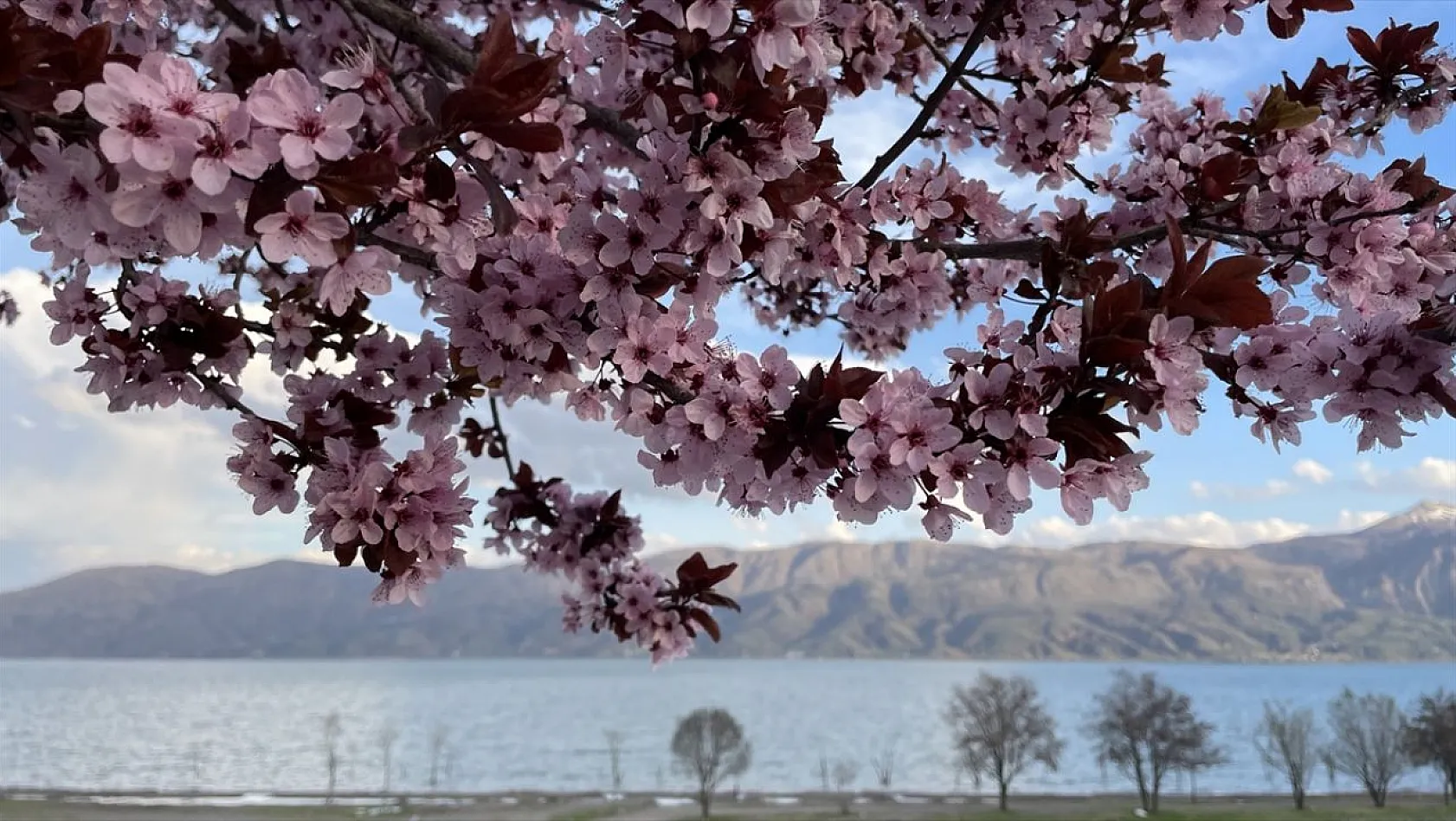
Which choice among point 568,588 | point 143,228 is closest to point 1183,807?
point 568,588

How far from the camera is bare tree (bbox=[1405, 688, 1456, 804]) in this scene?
28.9m

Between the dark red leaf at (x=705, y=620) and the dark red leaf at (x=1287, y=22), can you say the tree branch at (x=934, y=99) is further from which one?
the dark red leaf at (x=705, y=620)

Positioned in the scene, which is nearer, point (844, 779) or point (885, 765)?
point (844, 779)

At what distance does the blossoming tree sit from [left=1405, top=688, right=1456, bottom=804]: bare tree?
119ft

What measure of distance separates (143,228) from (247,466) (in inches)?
33.3

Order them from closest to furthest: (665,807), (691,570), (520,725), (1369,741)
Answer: (691,570), (1369,741), (665,807), (520,725)

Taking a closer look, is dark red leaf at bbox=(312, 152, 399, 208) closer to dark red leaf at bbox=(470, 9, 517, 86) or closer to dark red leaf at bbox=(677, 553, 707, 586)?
dark red leaf at bbox=(470, 9, 517, 86)

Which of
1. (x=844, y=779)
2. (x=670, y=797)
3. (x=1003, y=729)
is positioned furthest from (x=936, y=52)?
(x=844, y=779)

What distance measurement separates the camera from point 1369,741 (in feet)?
127

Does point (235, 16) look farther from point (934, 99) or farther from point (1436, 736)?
point (1436, 736)

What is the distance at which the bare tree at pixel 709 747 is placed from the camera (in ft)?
146

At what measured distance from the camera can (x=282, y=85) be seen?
1.17m

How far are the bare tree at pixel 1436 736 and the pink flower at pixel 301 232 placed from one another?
126 feet

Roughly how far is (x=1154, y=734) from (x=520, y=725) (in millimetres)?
87503
